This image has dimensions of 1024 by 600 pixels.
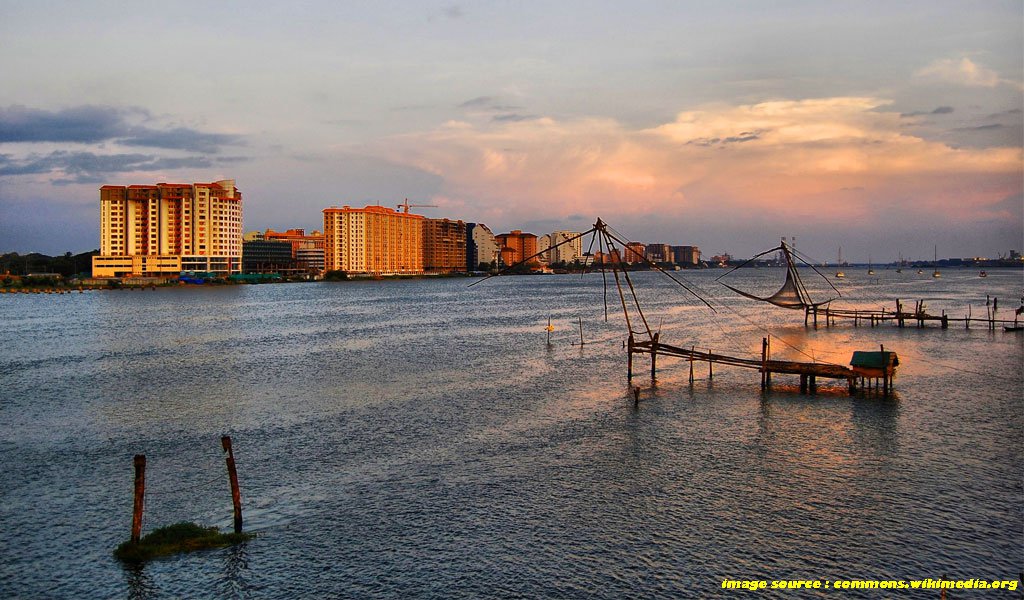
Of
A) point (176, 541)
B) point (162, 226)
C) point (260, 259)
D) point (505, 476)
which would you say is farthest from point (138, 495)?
point (260, 259)

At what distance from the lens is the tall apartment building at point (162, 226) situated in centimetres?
14425

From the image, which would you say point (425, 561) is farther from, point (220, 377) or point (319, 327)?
point (319, 327)

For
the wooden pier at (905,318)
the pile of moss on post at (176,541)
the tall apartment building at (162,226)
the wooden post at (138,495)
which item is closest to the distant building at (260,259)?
the tall apartment building at (162,226)

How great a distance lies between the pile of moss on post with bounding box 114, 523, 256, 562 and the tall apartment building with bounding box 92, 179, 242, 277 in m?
140

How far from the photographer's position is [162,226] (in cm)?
14512

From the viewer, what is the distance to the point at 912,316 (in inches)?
2301

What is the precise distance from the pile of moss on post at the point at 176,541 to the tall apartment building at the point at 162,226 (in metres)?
140

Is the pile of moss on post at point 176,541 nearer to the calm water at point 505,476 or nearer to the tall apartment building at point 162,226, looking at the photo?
the calm water at point 505,476

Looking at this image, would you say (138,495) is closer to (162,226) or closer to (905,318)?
(905,318)

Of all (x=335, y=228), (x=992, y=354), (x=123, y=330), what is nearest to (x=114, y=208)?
(x=335, y=228)

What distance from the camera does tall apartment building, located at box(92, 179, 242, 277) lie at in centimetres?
14425

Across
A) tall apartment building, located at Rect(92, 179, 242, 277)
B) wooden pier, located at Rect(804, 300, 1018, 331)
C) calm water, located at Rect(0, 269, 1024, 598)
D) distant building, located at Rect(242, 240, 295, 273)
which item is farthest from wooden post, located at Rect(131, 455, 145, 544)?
distant building, located at Rect(242, 240, 295, 273)

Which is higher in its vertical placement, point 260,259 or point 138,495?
point 260,259

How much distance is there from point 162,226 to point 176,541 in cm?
14417
